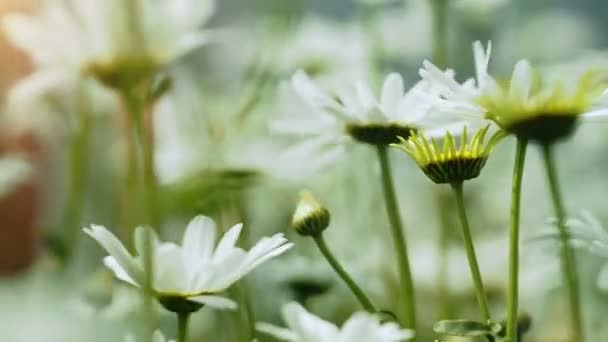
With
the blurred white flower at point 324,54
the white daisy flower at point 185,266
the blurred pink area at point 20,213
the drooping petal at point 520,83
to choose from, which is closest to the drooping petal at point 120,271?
the white daisy flower at point 185,266

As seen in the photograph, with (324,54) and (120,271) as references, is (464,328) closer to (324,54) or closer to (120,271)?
(120,271)

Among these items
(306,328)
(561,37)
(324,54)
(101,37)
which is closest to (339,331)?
Result: (306,328)

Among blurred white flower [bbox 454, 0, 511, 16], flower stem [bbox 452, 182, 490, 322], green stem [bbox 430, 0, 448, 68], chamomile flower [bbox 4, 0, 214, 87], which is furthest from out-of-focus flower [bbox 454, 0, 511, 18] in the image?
flower stem [bbox 452, 182, 490, 322]

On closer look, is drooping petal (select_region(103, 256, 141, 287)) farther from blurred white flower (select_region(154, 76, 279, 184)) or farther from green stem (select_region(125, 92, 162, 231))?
blurred white flower (select_region(154, 76, 279, 184))

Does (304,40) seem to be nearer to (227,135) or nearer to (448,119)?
(227,135)

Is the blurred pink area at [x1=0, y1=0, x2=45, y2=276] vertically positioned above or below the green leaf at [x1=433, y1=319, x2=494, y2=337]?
above

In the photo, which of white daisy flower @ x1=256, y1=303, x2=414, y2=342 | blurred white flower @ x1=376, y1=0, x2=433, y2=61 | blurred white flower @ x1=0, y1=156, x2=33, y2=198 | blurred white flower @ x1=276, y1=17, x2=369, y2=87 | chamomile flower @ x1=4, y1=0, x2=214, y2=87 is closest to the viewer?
white daisy flower @ x1=256, y1=303, x2=414, y2=342
